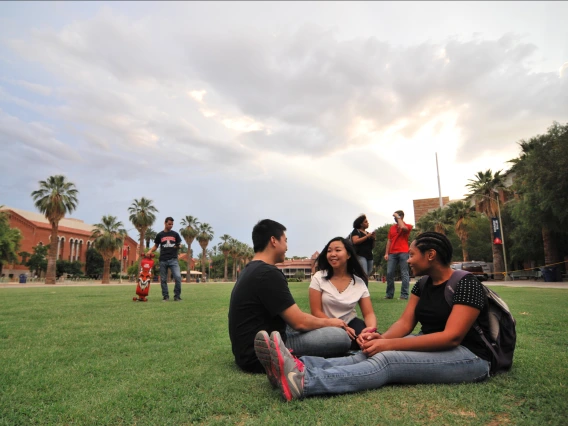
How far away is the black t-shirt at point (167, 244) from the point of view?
10.6 metres

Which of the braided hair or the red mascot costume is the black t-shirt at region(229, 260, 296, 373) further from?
the red mascot costume

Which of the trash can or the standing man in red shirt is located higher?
the standing man in red shirt

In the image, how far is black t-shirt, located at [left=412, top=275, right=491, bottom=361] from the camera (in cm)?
273

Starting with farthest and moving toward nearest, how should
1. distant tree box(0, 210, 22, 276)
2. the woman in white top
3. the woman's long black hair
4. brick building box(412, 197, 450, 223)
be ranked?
brick building box(412, 197, 450, 223) < distant tree box(0, 210, 22, 276) < the woman's long black hair < the woman in white top

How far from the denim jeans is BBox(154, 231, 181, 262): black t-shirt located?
8.42m

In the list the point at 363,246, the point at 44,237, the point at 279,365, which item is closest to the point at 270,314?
the point at 279,365

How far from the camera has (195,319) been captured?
22.4 ft

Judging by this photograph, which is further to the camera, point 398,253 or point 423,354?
point 398,253

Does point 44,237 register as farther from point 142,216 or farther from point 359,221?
point 359,221

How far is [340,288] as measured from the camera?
4.09 m

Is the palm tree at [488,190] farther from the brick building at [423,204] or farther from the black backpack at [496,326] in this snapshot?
the brick building at [423,204]

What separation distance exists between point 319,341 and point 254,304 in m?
0.68

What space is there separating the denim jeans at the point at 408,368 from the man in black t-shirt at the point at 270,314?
426 millimetres

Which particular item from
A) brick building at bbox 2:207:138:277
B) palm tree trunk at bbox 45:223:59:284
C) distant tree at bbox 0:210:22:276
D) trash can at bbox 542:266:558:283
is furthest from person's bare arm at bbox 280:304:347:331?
brick building at bbox 2:207:138:277
